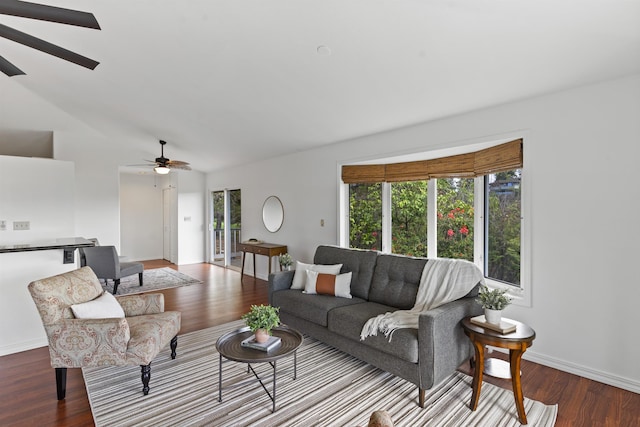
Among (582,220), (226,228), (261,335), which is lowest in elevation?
(261,335)

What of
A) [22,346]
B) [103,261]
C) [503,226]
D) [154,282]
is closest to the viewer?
[22,346]

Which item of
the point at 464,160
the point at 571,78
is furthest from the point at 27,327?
the point at 571,78

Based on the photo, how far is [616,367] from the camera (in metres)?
2.51

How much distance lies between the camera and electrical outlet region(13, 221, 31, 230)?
14.8 ft

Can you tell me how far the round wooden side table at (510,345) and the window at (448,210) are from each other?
1130 millimetres

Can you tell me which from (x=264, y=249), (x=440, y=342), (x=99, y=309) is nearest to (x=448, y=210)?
(x=440, y=342)

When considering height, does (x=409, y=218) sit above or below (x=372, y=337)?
above

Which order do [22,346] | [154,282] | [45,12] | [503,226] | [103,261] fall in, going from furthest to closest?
[154,282], [103,261], [503,226], [22,346], [45,12]

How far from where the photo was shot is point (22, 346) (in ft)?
10.6

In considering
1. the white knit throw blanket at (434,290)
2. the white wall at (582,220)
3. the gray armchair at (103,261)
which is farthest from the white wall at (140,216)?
the white wall at (582,220)

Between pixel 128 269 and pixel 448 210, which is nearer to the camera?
pixel 448 210

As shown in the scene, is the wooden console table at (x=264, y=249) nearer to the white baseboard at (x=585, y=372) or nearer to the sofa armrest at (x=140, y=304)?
the sofa armrest at (x=140, y=304)

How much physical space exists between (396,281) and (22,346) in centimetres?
380

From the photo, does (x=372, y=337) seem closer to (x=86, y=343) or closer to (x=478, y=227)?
(x=478, y=227)
